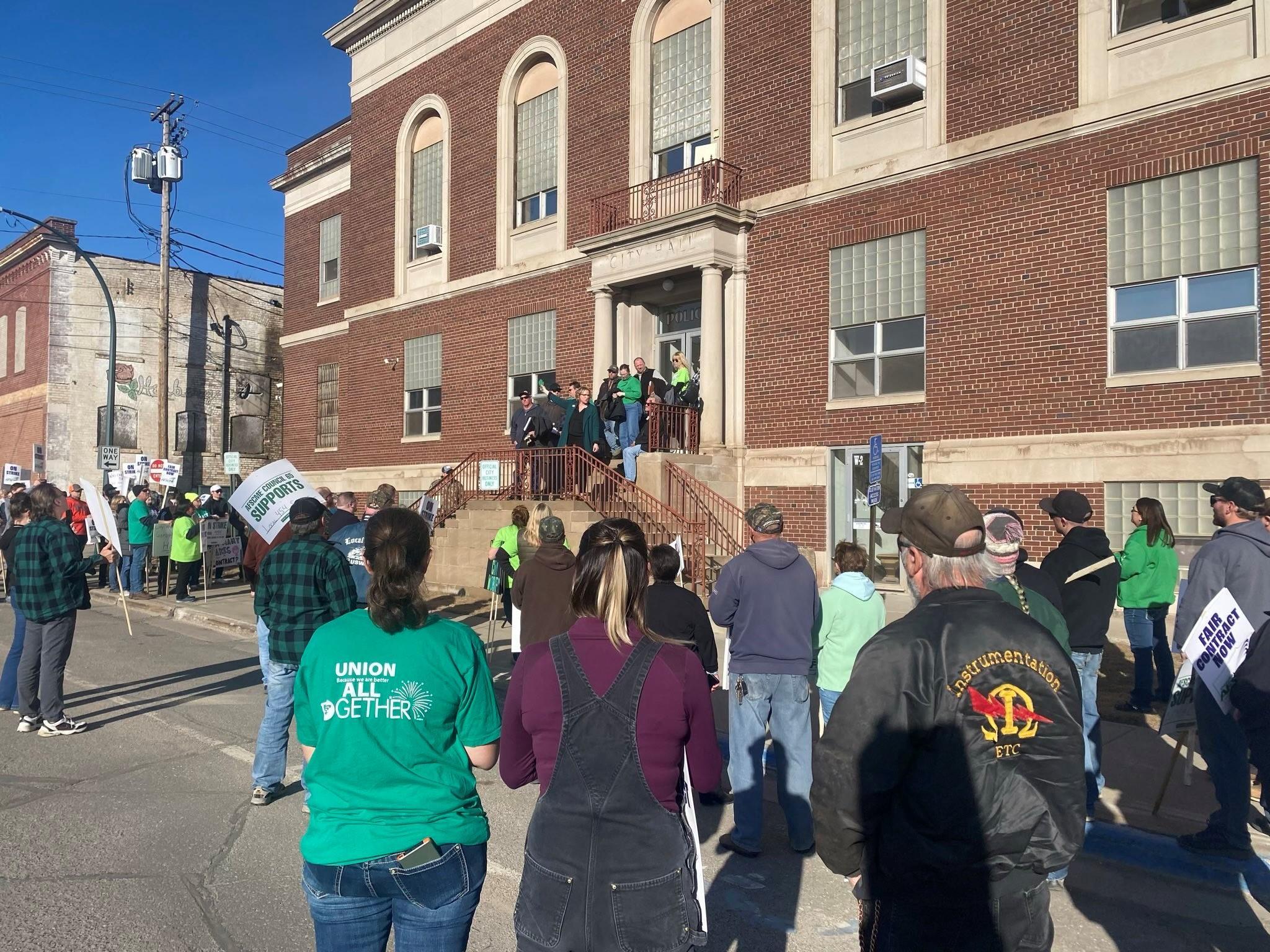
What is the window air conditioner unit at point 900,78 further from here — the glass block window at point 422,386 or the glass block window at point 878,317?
the glass block window at point 422,386

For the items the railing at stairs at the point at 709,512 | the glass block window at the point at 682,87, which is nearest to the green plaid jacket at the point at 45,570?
the railing at stairs at the point at 709,512

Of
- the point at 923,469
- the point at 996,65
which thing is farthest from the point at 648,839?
the point at 996,65

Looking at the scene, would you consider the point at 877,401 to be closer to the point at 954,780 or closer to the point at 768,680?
the point at 768,680

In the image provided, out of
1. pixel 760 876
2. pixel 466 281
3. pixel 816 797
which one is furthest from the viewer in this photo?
pixel 466 281

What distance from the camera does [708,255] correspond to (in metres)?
16.6

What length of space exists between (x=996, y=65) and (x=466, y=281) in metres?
12.4

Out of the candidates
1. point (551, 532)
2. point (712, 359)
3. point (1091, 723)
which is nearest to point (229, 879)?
point (551, 532)

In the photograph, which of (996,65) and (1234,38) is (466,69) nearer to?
(996,65)

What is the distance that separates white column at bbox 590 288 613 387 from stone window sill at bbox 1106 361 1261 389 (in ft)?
30.0

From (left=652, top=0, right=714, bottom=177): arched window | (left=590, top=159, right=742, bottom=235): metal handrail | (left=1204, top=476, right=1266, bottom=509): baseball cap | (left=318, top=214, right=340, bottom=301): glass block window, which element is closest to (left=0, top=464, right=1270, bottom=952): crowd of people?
(left=1204, top=476, right=1266, bottom=509): baseball cap

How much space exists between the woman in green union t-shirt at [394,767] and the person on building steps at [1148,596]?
7.88 meters

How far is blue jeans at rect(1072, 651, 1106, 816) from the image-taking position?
6055 mm

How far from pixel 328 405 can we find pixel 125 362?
14.4 metres

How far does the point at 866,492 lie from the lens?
49.9ft
